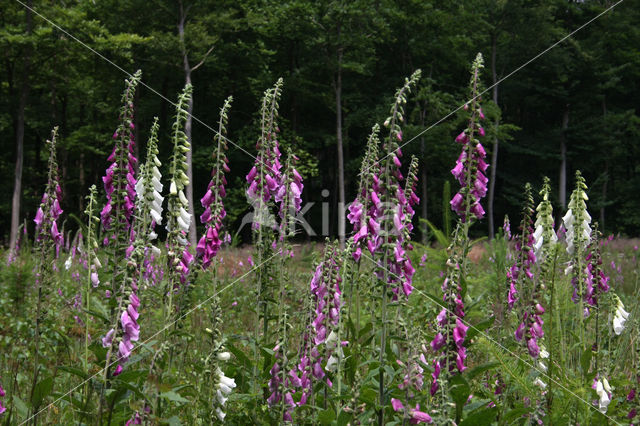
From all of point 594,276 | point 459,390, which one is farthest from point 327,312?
point 594,276

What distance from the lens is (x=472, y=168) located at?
10.4 feet

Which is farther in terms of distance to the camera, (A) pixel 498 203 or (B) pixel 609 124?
(A) pixel 498 203

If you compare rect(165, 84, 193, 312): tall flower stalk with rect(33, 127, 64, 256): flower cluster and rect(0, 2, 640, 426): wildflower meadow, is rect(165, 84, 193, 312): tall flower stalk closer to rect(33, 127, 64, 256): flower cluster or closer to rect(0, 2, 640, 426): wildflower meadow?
rect(0, 2, 640, 426): wildflower meadow

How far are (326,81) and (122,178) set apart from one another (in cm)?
2907

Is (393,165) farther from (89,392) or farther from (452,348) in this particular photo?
(89,392)

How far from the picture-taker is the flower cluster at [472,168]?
3.15m

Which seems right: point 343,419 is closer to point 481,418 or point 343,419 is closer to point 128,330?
point 481,418

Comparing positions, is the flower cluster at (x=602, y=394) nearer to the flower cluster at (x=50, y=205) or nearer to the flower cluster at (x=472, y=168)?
the flower cluster at (x=472, y=168)

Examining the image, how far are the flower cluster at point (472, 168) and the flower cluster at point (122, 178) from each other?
74.9 inches

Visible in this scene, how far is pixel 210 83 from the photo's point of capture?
31.4 metres

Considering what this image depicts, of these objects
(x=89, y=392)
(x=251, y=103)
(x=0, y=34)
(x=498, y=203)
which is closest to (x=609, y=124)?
(x=498, y=203)

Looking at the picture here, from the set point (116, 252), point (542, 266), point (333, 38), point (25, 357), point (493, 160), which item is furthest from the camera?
point (493, 160)

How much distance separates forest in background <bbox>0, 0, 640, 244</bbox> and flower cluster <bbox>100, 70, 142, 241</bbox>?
18.1 meters

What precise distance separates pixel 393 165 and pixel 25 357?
179 inches
